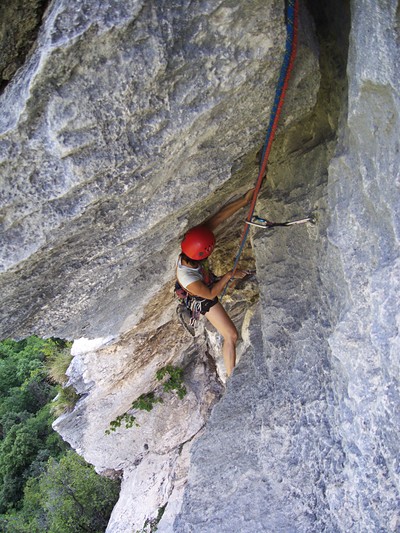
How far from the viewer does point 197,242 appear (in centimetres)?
409

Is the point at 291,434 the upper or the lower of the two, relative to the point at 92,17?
lower

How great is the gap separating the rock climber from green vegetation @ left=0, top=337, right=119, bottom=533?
3.64 metres

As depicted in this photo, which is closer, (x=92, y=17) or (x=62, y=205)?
(x=92, y=17)

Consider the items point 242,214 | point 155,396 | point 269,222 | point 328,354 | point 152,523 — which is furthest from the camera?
point 155,396

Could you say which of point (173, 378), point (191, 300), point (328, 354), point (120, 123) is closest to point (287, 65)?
point (120, 123)

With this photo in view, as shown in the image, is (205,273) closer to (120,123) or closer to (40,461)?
(120,123)

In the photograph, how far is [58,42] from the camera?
2.17 meters

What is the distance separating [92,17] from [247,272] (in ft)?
11.4

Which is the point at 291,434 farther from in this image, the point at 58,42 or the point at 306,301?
the point at 58,42

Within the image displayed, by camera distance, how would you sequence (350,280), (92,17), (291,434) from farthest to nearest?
1. (291,434)
2. (350,280)
3. (92,17)

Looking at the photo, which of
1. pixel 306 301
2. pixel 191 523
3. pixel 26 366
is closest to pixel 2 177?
pixel 306 301

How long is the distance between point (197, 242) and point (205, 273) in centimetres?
65

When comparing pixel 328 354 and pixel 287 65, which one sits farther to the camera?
pixel 328 354

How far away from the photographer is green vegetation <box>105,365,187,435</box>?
7.00 m
